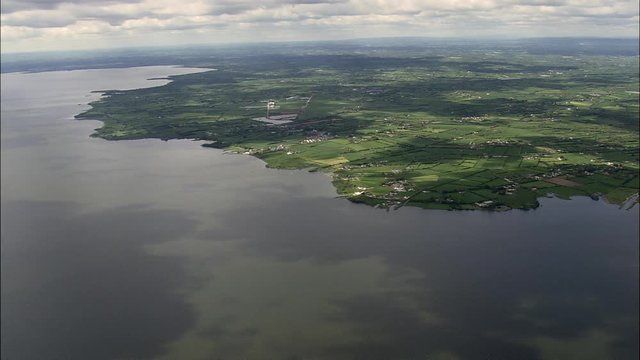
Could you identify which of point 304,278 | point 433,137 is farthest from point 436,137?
point 304,278

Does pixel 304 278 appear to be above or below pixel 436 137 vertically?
below

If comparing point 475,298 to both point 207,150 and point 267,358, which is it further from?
point 207,150

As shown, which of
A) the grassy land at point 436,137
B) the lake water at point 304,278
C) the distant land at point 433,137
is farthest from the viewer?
the grassy land at point 436,137

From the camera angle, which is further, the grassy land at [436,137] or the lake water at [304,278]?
the grassy land at [436,137]

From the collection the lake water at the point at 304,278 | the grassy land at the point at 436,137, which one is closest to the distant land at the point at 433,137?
the grassy land at the point at 436,137

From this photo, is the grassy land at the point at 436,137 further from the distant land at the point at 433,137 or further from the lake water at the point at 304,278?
the lake water at the point at 304,278

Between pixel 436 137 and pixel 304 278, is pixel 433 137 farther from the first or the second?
pixel 304 278

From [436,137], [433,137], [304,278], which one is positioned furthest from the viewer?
[433,137]

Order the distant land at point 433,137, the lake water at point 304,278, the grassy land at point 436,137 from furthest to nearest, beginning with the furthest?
the grassy land at point 436,137
the distant land at point 433,137
the lake water at point 304,278

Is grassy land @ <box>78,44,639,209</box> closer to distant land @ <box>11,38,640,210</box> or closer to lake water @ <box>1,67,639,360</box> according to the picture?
distant land @ <box>11,38,640,210</box>

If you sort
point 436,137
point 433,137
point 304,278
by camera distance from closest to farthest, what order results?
point 304,278 < point 436,137 < point 433,137

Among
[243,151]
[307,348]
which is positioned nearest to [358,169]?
[243,151]
